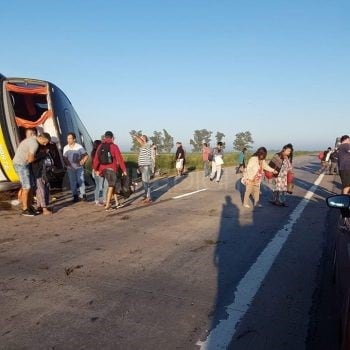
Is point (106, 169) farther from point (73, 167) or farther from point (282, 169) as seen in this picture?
point (282, 169)

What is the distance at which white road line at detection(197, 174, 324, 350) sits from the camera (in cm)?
326

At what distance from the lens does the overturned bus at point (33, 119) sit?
10.2 m

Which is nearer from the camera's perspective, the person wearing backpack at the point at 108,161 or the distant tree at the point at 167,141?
the person wearing backpack at the point at 108,161

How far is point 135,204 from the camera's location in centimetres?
1077

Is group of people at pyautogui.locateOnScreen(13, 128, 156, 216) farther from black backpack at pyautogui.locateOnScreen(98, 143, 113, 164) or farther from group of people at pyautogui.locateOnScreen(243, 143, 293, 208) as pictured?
group of people at pyautogui.locateOnScreen(243, 143, 293, 208)

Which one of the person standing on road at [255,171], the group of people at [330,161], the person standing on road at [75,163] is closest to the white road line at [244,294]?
the person standing on road at [255,171]

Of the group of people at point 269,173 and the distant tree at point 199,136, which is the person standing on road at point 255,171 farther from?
the distant tree at point 199,136

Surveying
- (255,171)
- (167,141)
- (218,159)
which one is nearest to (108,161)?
(255,171)

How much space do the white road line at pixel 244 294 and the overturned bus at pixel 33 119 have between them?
275 inches

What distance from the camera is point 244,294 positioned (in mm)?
4223

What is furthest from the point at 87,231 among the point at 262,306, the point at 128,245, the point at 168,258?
the point at 262,306

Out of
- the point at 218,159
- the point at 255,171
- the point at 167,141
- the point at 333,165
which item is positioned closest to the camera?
the point at 255,171

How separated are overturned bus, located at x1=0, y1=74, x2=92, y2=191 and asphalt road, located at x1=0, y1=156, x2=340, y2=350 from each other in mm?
2443

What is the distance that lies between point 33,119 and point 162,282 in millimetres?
10009
